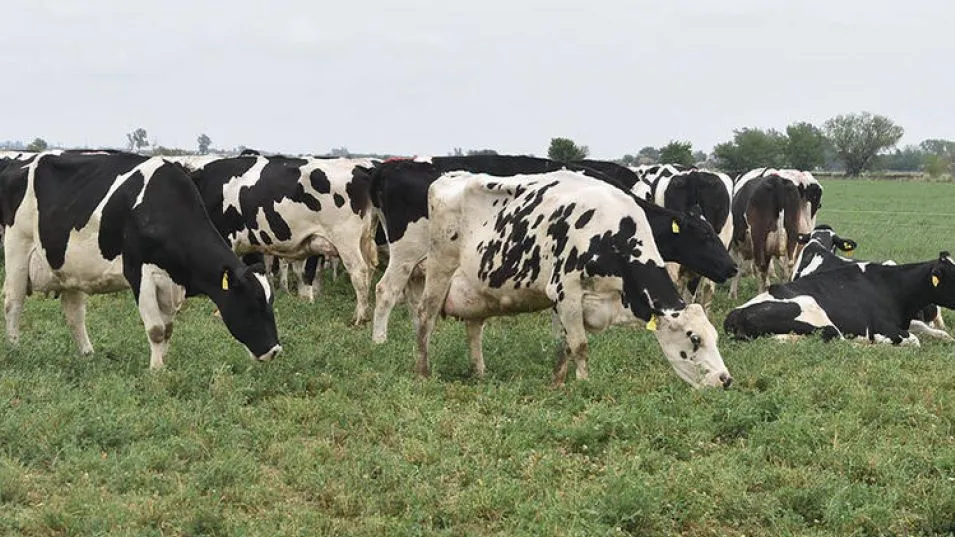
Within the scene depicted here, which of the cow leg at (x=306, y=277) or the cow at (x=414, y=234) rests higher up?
the cow at (x=414, y=234)

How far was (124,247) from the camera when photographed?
8055 mm

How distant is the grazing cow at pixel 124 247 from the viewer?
7812mm

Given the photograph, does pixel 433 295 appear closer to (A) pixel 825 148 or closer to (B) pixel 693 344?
(B) pixel 693 344

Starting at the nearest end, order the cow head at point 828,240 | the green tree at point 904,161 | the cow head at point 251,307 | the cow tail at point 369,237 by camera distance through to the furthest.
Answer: the cow head at point 251,307 → the cow tail at point 369,237 → the cow head at point 828,240 → the green tree at point 904,161

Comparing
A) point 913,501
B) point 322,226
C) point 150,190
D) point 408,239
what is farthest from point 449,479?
point 322,226

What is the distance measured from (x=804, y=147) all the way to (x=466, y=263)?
101 meters

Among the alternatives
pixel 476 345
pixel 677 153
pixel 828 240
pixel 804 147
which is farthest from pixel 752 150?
pixel 476 345

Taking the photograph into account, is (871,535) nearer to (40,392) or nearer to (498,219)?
(498,219)

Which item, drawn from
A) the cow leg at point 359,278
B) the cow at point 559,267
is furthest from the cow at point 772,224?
the cow at point 559,267

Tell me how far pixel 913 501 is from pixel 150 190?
258 inches

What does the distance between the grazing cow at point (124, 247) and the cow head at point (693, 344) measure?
3.36 metres

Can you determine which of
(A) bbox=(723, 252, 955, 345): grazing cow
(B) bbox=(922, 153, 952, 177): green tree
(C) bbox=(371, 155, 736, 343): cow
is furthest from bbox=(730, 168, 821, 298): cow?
(B) bbox=(922, 153, 952, 177): green tree

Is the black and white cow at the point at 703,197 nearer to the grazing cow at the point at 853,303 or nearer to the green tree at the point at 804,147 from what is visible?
the grazing cow at the point at 853,303

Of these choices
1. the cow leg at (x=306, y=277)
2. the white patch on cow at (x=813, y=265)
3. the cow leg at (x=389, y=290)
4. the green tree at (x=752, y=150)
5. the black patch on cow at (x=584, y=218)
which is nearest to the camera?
the black patch on cow at (x=584, y=218)
